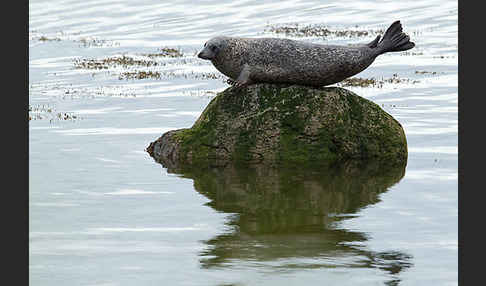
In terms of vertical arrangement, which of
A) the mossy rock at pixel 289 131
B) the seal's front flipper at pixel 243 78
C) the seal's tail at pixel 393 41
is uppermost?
the seal's tail at pixel 393 41

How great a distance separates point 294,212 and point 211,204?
1.18m

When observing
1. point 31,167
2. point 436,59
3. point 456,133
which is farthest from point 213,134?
point 436,59

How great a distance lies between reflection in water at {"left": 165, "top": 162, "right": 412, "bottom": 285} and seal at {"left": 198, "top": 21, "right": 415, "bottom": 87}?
1.71 m

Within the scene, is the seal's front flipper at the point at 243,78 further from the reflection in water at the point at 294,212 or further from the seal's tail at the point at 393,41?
the seal's tail at the point at 393,41

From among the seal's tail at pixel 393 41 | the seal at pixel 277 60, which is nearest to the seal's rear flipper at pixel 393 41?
the seal's tail at pixel 393 41

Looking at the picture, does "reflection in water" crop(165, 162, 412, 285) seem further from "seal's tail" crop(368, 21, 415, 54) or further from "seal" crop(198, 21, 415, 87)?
"seal's tail" crop(368, 21, 415, 54)

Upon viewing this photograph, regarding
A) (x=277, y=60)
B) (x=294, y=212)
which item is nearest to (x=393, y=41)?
(x=277, y=60)

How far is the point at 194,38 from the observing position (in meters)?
39.2

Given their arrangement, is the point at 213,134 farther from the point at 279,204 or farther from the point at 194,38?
the point at 194,38

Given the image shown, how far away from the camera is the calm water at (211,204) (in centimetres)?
978

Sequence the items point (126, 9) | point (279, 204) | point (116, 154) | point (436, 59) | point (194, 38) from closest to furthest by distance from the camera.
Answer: point (279, 204) → point (116, 154) → point (436, 59) → point (194, 38) → point (126, 9)

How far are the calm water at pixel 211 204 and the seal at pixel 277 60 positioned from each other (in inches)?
71.5

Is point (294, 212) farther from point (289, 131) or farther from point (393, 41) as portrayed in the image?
point (393, 41)

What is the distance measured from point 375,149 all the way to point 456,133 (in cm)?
287
